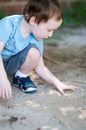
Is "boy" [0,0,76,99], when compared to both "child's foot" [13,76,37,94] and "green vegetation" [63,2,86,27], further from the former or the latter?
"green vegetation" [63,2,86,27]

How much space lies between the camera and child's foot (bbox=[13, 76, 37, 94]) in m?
2.92

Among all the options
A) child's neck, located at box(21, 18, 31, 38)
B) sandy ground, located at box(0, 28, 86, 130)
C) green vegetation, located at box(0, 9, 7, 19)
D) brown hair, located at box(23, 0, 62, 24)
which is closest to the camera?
sandy ground, located at box(0, 28, 86, 130)

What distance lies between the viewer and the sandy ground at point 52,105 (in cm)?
250

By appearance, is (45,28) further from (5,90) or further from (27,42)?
(5,90)

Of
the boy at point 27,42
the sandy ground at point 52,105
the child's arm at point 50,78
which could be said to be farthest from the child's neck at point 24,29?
the sandy ground at point 52,105

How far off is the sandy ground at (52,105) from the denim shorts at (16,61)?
0.53 feet

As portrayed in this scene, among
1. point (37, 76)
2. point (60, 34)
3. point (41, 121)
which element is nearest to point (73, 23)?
point (60, 34)

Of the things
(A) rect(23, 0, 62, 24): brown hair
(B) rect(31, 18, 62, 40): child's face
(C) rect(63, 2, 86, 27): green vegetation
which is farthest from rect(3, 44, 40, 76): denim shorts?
(C) rect(63, 2, 86, 27): green vegetation

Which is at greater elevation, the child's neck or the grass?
the child's neck

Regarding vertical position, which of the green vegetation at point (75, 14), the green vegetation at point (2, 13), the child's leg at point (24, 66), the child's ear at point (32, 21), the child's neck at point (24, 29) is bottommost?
the green vegetation at point (75, 14)

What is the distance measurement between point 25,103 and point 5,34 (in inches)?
17.7

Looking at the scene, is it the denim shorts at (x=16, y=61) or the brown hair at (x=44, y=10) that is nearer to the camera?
the brown hair at (x=44, y=10)

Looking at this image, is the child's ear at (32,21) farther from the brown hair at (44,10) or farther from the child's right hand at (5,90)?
the child's right hand at (5,90)

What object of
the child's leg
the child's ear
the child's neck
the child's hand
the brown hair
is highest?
the brown hair
